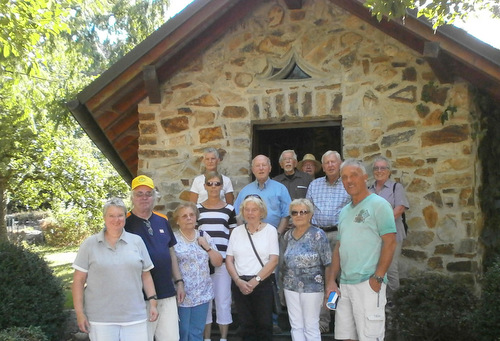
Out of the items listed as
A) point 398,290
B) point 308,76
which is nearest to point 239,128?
point 308,76

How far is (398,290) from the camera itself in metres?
4.97

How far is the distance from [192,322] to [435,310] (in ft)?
6.82

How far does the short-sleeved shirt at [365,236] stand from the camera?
3975 millimetres

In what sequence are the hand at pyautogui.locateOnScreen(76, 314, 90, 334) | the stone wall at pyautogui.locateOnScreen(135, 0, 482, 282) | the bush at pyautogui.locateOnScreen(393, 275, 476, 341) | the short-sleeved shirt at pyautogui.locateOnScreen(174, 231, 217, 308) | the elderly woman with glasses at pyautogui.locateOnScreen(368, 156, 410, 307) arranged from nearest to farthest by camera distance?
1. the hand at pyautogui.locateOnScreen(76, 314, 90, 334)
2. the short-sleeved shirt at pyautogui.locateOnScreen(174, 231, 217, 308)
3. the bush at pyautogui.locateOnScreen(393, 275, 476, 341)
4. the elderly woman with glasses at pyautogui.locateOnScreen(368, 156, 410, 307)
5. the stone wall at pyautogui.locateOnScreen(135, 0, 482, 282)

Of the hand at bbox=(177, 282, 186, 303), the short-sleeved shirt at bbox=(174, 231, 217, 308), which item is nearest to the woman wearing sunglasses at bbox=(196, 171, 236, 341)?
the short-sleeved shirt at bbox=(174, 231, 217, 308)

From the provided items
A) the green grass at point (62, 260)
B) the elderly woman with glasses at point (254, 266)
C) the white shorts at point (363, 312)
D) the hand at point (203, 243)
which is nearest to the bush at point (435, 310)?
the white shorts at point (363, 312)

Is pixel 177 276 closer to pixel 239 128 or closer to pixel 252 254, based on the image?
pixel 252 254

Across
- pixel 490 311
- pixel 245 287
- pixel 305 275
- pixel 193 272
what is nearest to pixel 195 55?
pixel 193 272

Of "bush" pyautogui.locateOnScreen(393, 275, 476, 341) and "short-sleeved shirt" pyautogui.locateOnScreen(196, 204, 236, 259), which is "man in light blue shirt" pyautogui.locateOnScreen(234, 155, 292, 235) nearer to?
"short-sleeved shirt" pyautogui.locateOnScreen(196, 204, 236, 259)

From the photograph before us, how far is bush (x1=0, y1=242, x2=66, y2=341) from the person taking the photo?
16.3ft

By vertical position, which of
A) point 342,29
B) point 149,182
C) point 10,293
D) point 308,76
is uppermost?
point 342,29

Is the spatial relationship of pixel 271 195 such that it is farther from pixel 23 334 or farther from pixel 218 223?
pixel 23 334

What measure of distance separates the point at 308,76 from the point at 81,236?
17.2 metres

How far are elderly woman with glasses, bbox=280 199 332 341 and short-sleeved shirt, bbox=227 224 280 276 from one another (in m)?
0.16
